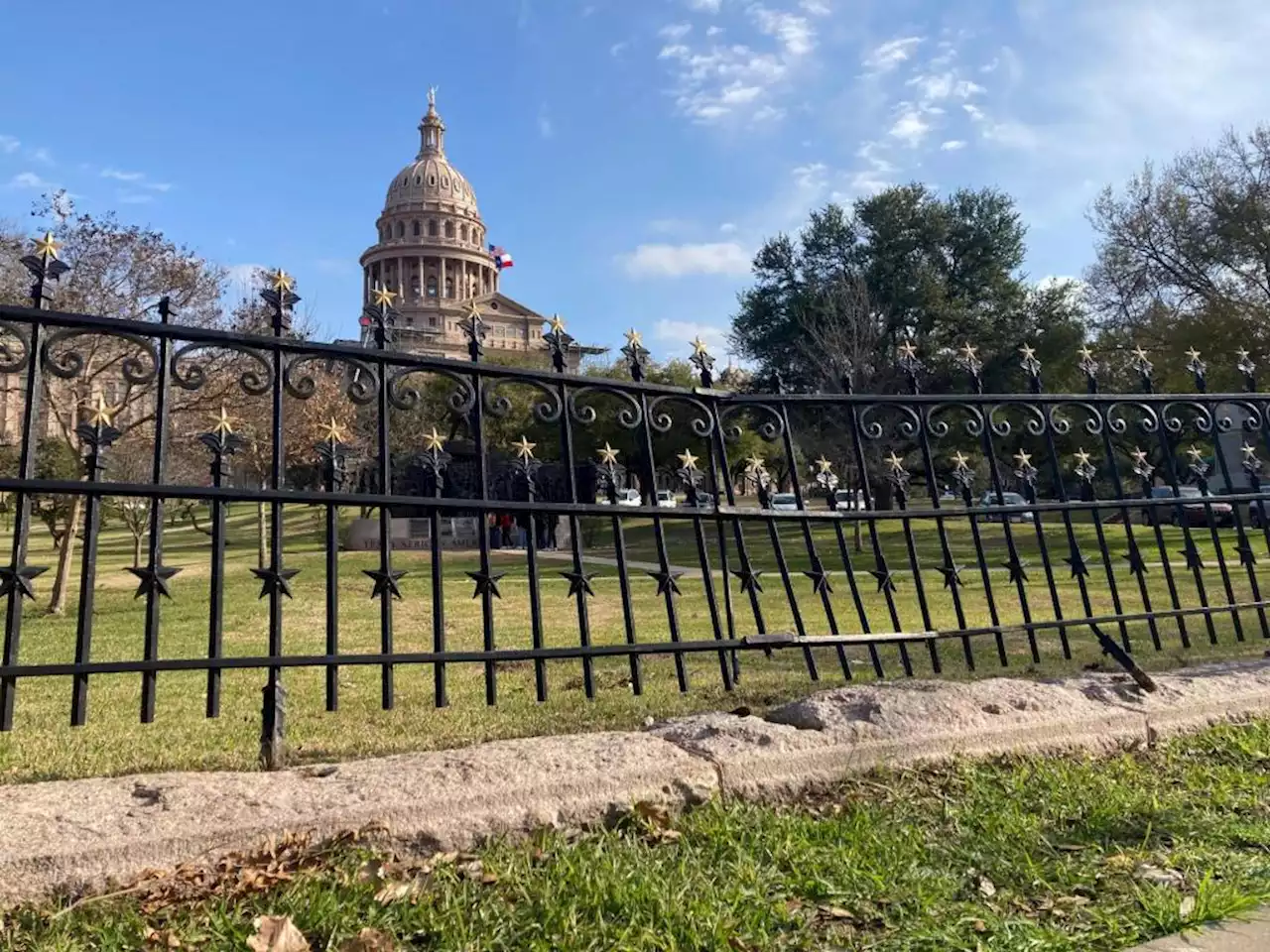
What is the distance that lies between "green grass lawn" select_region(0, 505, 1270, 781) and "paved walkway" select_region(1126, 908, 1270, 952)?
1.78 m

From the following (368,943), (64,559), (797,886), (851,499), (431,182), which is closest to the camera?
(368,943)

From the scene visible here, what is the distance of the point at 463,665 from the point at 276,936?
459cm

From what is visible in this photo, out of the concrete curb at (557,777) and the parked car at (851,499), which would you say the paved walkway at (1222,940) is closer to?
the concrete curb at (557,777)

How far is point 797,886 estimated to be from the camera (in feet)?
7.32

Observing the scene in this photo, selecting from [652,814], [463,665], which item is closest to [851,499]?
[463,665]

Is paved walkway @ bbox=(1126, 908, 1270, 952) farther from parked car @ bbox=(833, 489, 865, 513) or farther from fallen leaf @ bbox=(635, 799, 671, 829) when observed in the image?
parked car @ bbox=(833, 489, 865, 513)

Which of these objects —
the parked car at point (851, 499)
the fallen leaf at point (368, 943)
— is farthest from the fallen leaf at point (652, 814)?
the parked car at point (851, 499)

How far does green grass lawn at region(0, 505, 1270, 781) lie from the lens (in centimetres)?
383

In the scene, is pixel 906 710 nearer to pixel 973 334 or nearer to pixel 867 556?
pixel 867 556

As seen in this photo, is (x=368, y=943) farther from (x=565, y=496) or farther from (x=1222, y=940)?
(x=1222, y=940)

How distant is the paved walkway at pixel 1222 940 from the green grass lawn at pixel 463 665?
1780mm

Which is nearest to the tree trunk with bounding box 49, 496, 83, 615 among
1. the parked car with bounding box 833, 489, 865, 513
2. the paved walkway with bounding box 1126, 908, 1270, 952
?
the parked car with bounding box 833, 489, 865, 513

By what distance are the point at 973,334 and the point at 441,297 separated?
61637mm

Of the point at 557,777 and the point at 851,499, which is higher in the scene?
the point at 851,499
